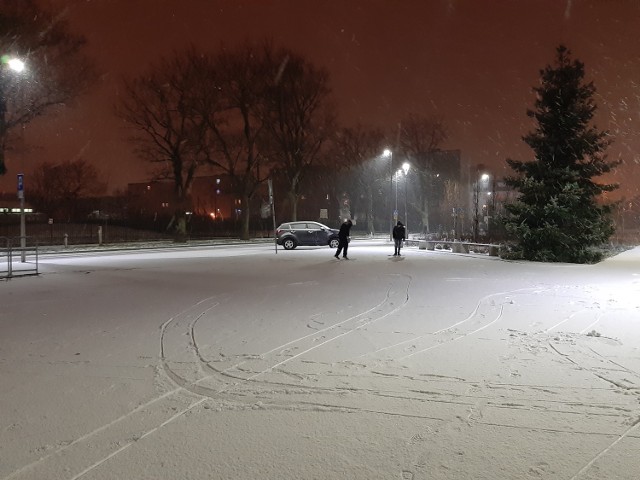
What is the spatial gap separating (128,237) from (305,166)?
1747 cm

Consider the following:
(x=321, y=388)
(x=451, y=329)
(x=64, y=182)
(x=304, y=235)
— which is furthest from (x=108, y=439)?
(x=64, y=182)

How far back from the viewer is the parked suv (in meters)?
31.5

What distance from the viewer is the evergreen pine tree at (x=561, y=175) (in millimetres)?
21859

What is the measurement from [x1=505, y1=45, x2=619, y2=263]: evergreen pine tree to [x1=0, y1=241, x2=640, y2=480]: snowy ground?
11340 millimetres

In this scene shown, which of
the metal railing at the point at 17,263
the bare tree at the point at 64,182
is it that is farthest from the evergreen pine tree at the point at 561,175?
the bare tree at the point at 64,182

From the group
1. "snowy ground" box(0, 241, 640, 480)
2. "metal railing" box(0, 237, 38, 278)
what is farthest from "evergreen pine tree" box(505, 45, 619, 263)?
"metal railing" box(0, 237, 38, 278)

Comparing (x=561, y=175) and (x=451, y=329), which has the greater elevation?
(x=561, y=175)

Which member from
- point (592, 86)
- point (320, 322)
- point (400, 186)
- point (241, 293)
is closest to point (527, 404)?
point (320, 322)

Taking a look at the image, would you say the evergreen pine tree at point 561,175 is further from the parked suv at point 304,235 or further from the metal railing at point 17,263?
the metal railing at point 17,263

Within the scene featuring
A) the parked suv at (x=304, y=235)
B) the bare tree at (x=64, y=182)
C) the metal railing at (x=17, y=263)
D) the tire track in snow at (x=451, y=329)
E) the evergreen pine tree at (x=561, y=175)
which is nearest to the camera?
the tire track in snow at (x=451, y=329)

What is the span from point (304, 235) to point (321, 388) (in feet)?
87.1

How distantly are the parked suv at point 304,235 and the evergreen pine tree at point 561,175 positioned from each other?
1213 centimetres

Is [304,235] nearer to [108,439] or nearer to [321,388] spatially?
[321,388]

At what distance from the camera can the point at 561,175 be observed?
2186 cm
